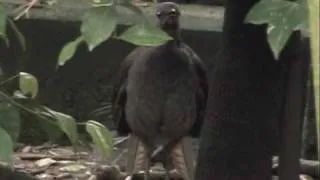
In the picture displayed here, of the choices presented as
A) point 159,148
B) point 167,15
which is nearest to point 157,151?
point 159,148

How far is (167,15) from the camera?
2816 mm

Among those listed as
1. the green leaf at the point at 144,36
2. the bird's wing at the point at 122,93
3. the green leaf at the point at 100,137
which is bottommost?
the bird's wing at the point at 122,93

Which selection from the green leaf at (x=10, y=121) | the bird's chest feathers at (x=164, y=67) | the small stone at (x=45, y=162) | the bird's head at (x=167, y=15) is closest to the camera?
the green leaf at (x=10, y=121)

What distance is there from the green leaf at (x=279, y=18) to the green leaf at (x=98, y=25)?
0.63 feet

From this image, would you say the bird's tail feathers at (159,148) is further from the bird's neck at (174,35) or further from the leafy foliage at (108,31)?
the leafy foliage at (108,31)

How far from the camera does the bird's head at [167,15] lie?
2.81 m

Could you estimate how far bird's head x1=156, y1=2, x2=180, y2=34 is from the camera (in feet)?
9.23

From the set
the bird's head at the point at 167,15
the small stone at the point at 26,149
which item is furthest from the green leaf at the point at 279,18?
the small stone at the point at 26,149

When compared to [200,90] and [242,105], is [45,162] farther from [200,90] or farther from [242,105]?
[242,105]

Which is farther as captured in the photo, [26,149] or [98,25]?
[26,149]

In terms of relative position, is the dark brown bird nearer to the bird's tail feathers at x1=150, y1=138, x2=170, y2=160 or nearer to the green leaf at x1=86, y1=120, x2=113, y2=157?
the bird's tail feathers at x1=150, y1=138, x2=170, y2=160

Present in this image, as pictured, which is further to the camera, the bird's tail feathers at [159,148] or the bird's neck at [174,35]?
the bird's tail feathers at [159,148]

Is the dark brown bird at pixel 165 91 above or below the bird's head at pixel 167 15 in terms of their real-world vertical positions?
below

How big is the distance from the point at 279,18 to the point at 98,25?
0.25m
